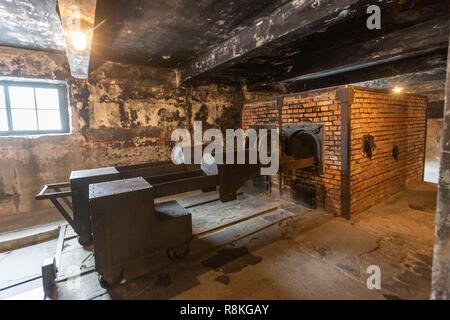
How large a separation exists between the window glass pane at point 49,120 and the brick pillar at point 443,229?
5.08 m

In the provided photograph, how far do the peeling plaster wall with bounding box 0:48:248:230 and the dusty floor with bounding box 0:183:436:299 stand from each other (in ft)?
8.21

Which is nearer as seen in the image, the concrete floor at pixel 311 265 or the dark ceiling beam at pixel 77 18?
the dark ceiling beam at pixel 77 18

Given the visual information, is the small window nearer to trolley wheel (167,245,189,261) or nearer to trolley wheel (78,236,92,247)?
trolley wheel (78,236,92,247)

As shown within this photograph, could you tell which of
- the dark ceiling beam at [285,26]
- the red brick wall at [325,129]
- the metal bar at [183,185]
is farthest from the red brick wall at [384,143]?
the metal bar at [183,185]

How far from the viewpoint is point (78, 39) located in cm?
232

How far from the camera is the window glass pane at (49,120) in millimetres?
3877

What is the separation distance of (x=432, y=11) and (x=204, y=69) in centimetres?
303

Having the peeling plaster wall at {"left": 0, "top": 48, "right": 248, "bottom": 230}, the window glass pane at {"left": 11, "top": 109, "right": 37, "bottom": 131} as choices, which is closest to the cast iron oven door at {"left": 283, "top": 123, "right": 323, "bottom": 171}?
the peeling plaster wall at {"left": 0, "top": 48, "right": 248, "bottom": 230}

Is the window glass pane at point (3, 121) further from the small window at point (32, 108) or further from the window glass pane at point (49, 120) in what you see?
the window glass pane at point (49, 120)

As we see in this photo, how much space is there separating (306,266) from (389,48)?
10.5 ft

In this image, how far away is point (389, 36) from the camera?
10.4 ft

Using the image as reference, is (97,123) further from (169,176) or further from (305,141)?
(305,141)

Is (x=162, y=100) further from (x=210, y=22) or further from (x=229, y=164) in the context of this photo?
(x=229, y=164)

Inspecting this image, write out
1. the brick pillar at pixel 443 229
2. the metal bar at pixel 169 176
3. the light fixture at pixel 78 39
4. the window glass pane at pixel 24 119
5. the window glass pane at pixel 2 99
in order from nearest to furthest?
the brick pillar at pixel 443 229 < the light fixture at pixel 78 39 < the metal bar at pixel 169 176 < the window glass pane at pixel 2 99 < the window glass pane at pixel 24 119
